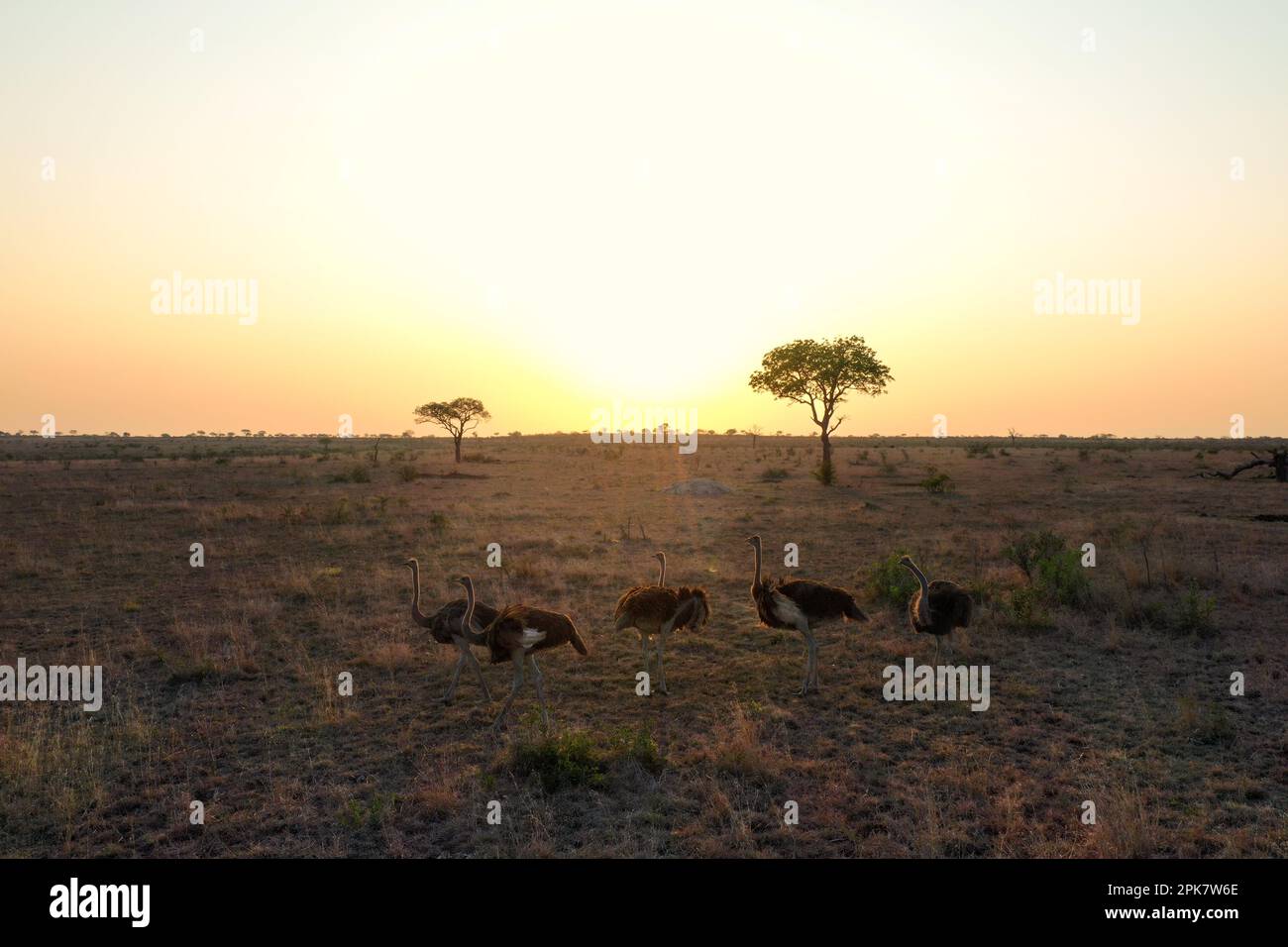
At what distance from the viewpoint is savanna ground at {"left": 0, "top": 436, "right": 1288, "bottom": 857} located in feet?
19.9

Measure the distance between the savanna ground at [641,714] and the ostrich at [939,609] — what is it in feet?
2.77

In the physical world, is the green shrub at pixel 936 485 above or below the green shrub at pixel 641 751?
above

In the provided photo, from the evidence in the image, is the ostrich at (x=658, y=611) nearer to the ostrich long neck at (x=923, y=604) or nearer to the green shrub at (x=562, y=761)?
the green shrub at (x=562, y=761)

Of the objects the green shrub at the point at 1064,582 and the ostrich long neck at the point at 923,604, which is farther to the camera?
the green shrub at the point at 1064,582

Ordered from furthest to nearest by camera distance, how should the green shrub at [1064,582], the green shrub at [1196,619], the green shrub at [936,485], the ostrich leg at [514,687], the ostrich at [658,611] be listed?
1. the green shrub at [936,485]
2. the green shrub at [1064,582]
3. the green shrub at [1196,619]
4. the ostrich at [658,611]
5. the ostrich leg at [514,687]

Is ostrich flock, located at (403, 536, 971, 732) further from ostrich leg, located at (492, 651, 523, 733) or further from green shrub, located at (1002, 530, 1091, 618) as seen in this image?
green shrub, located at (1002, 530, 1091, 618)

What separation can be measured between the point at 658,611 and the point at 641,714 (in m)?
1.43

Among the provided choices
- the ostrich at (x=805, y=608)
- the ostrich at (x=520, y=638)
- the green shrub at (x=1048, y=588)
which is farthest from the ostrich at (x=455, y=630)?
the green shrub at (x=1048, y=588)

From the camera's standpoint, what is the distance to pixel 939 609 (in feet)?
33.4

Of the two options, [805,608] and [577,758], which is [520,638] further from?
[805,608]

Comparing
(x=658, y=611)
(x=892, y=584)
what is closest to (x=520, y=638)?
(x=658, y=611)

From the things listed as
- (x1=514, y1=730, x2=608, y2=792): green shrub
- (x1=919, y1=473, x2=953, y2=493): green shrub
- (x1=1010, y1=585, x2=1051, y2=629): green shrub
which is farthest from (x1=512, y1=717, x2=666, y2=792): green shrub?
(x1=919, y1=473, x2=953, y2=493): green shrub

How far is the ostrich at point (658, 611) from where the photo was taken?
9.77 m
